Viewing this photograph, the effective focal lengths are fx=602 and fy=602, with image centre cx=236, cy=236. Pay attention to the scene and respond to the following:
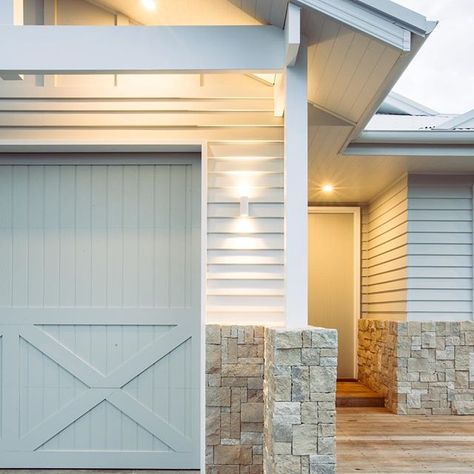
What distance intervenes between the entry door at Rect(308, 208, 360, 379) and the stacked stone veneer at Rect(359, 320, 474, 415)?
6.38 feet

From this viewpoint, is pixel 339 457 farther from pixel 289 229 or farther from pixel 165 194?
pixel 165 194

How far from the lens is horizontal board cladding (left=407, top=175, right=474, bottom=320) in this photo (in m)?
6.12

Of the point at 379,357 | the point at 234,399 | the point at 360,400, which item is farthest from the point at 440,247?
the point at 234,399

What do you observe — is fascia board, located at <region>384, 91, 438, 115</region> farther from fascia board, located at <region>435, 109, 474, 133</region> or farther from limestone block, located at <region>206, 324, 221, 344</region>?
limestone block, located at <region>206, 324, 221, 344</region>

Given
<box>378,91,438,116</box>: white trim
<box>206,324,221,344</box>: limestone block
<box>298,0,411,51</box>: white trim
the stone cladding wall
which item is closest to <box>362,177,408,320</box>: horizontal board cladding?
the stone cladding wall

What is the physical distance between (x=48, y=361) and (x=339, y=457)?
2.38 meters

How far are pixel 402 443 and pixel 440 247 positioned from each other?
2136 millimetres

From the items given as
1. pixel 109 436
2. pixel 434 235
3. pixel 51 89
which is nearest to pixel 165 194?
pixel 51 89

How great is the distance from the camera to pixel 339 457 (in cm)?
451

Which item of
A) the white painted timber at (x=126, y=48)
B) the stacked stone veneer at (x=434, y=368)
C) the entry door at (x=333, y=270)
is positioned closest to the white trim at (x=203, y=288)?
the white painted timber at (x=126, y=48)

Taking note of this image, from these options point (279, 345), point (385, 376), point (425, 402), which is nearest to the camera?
point (279, 345)

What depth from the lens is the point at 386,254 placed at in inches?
275

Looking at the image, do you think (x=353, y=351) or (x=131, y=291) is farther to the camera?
(x=353, y=351)

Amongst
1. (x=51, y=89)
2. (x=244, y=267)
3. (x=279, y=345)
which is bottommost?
(x=279, y=345)
